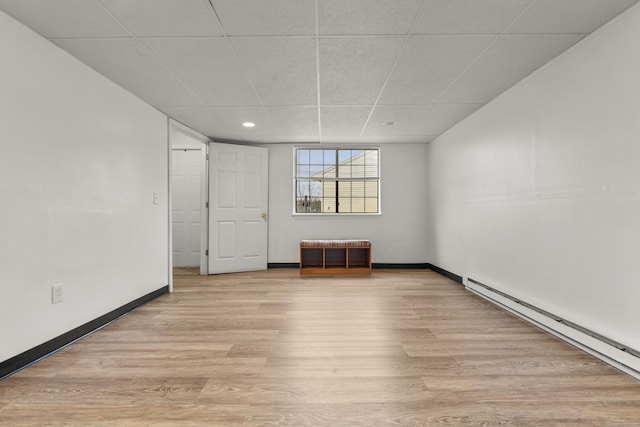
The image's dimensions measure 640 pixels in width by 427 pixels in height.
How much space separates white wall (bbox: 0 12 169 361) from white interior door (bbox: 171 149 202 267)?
2340 mm

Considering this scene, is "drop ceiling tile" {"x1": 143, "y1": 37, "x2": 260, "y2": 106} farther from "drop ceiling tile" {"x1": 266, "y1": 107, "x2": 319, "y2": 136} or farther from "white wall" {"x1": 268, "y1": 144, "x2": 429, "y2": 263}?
"white wall" {"x1": 268, "y1": 144, "x2": 429, "y2": 263}

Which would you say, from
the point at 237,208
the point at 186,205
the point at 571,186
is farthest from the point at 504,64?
the point at 186,205

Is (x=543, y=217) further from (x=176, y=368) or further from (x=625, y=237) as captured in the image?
(x=176, y=368)

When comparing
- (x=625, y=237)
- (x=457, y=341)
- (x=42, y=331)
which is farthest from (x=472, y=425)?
(x=42, y=331)

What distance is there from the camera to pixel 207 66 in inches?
93.9

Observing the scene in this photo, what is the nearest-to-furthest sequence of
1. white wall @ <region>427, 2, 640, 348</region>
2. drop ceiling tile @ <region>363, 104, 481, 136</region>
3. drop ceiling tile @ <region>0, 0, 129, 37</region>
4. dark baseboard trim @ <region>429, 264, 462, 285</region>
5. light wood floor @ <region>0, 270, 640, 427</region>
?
light wood floor @ <region>0, 270, 640, 427</region> < drop ceiling tile @ <region>0, 0, 129, 37</region> < white wall @ <region>427, 2, 640, 348</region> < drop ceiling tile @ <region>363, 104, 481, 136</region> < dark baseboard trim @ <region>429, 264, 462, 285</region>

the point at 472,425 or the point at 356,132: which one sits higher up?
the point at 356,132

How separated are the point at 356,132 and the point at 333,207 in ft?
5.12

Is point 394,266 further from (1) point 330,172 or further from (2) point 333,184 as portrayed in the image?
(1) point 330,172

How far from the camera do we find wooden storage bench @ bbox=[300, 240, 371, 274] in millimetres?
4805

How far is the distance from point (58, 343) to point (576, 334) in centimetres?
377

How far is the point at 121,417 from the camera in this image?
4.55ft

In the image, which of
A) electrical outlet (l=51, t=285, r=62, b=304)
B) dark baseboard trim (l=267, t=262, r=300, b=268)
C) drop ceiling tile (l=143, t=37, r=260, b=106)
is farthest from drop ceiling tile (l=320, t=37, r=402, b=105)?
dark baseboard trim (l=267, t=262, r=300, b=268)

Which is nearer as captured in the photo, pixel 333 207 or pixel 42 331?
pixel 42 331
